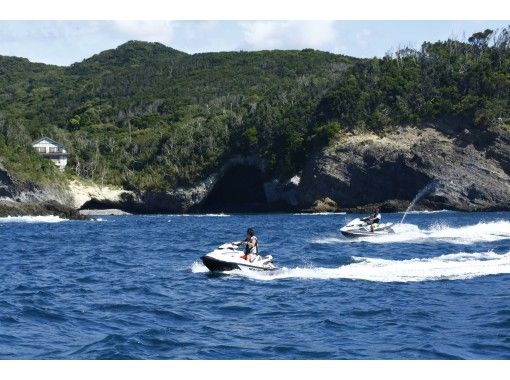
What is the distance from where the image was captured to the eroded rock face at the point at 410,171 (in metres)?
86.4

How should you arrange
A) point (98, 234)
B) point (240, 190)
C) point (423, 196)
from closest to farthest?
point (98, 234)
point (423, 196)
point (240, 190)

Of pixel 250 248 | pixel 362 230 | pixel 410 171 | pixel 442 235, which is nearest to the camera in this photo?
pixel 250 248

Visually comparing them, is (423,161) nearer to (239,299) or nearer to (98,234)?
(98,234)

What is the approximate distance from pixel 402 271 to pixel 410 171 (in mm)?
62443

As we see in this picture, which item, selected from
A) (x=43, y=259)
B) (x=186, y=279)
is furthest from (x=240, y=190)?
(x=186, y=279)

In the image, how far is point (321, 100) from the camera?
103 meters

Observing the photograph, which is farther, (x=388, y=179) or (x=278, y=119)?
(x=278, y=119)

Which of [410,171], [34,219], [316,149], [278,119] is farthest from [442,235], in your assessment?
[278,119]

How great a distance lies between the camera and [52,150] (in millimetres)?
112312

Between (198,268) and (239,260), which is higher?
(239,260)

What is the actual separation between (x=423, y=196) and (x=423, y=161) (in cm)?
399

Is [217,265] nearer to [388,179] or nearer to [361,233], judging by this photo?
[361,233]

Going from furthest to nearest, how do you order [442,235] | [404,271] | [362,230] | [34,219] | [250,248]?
[34,219], [442,235], [362,230], [250,248], [404,271]

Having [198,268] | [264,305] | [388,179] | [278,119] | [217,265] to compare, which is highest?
[278,119]
